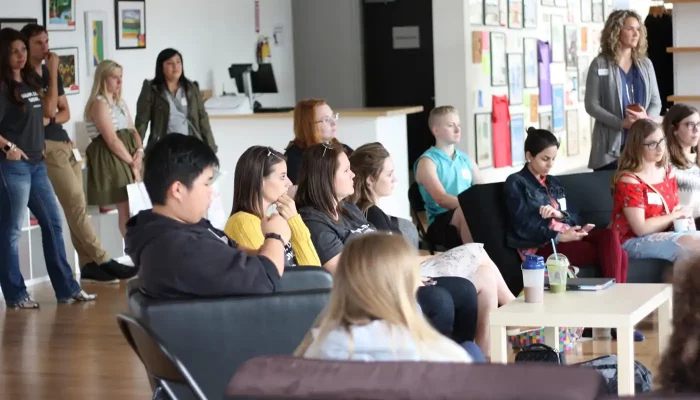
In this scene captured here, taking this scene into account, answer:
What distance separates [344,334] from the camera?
8.55ft

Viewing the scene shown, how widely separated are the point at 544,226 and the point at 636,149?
613 mm

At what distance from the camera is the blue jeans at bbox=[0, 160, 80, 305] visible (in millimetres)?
6824

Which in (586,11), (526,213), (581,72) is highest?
(586,11)

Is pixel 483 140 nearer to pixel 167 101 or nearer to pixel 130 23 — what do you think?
pixel 130 23

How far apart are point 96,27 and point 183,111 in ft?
3.81

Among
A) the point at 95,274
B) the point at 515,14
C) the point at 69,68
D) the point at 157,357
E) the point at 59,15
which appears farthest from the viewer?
the point at 515,14

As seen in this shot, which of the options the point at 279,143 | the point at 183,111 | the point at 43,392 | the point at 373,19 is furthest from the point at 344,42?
the point at 43,392

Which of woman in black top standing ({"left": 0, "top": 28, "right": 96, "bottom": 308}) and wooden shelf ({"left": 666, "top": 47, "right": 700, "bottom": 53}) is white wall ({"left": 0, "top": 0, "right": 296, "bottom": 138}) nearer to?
woman in black top standing ({"left": 0, "top": 28, "right": 96, "bottom": 308})

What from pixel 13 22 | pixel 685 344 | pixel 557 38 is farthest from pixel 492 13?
pixel 685 344

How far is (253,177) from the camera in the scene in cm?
450

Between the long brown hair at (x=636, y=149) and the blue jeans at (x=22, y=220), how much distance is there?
10.8 ft

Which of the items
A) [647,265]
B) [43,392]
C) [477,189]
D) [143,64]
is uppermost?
[143,64]

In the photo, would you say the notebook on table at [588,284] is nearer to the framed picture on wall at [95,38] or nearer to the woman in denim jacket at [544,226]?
the woman in denim jacket at [544,226]

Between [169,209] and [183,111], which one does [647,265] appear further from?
[183,111]
